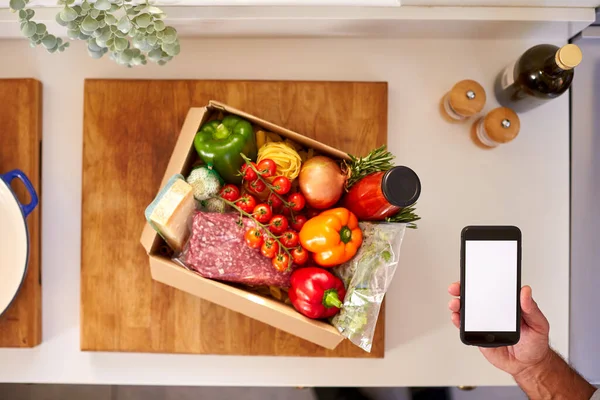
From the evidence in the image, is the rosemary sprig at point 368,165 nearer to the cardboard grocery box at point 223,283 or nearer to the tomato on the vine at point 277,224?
→ the cardboard grocery box at point 223,283

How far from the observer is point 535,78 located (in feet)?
2.83

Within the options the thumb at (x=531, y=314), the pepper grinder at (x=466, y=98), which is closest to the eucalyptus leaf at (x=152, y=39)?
the pepper grinder at (x=466, y=98)

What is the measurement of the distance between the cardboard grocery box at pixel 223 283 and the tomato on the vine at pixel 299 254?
90 millimetres

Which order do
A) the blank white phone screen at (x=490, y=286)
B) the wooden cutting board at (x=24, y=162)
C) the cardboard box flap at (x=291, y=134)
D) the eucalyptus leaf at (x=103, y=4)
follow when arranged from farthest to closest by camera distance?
the wooden cutting board at (x=24, y=162) → the cardboard box flap at (x=291, y=134) → the blank white phone screen at (x=490, y=286) → the eucalyptus leaf at (x=103, y=4)

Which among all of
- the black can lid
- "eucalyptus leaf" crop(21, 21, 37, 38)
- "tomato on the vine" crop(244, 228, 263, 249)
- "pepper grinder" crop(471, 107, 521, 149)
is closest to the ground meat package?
"tomato on the vine" crop(244, 228, 263, 249)

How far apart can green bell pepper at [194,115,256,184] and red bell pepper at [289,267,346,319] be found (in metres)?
0.22

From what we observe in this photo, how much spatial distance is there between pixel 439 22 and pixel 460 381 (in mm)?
752

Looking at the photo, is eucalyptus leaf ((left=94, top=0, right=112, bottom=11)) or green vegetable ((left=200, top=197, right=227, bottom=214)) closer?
eucalyptus leaf ((left=94, top=0, right=112, bottom=11))

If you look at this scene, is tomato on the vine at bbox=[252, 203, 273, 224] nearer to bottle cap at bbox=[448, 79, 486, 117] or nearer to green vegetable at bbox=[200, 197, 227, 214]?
green vegetable at bbox=[200, 197, 227, 214]

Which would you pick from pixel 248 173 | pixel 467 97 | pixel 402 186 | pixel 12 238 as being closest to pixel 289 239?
pixel 248 173

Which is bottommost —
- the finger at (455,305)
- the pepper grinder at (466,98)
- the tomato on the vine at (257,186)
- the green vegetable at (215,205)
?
the finger at (455,305)

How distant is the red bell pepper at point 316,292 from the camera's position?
0.81m

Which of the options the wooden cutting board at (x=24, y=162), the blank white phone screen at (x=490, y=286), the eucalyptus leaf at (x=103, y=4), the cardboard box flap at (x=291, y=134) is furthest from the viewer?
the wooden cutting board at (x=24, y=162)

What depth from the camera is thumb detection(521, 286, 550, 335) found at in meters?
0.77
